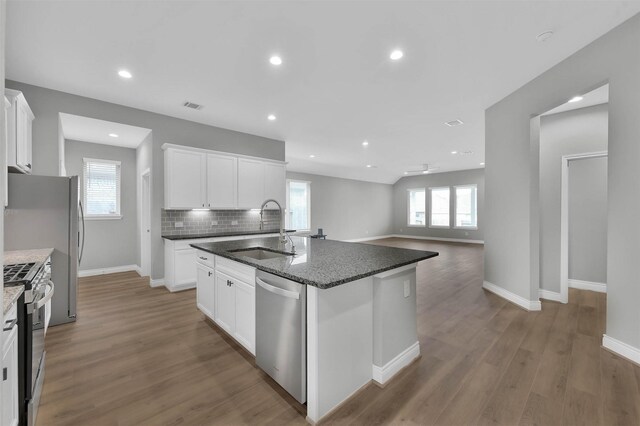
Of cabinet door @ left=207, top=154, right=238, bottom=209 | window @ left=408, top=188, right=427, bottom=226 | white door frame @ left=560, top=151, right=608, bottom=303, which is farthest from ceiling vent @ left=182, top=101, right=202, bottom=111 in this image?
window @ left=408, top=188, right=427, bottom=226

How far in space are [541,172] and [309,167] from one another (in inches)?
256

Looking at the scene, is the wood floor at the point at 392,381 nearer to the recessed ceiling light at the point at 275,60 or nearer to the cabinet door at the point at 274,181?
the cabinet door at the point at 274,181

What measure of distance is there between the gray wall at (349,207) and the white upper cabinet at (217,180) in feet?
12.1

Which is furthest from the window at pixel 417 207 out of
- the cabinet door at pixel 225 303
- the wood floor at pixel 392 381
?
the cabinet door at pixel 225 303

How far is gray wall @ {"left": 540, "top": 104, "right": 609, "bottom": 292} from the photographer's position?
372 cm

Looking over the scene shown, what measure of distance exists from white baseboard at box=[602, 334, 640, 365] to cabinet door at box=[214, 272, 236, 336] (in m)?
3.51

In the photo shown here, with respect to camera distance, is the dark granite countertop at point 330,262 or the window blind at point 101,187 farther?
the window blind at point 101,187

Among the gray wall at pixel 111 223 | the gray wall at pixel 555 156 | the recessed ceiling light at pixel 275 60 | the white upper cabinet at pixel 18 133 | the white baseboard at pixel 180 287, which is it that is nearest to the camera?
the white upper cabinet at pixel 18 133

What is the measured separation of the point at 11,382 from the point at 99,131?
4.57 meters

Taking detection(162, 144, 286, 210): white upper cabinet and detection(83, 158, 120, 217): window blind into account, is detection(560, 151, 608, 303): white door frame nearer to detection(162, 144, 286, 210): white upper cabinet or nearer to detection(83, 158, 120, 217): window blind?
detection(162, 144, 286, 210): white upper cabinet

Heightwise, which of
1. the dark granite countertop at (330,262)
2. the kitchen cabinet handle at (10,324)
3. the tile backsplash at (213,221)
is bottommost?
the kitchen cabinet handle at (10,324)

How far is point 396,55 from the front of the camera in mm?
2873

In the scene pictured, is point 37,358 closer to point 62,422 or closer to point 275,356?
point 62,422

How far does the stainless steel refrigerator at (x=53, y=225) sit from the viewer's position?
2.87 m
